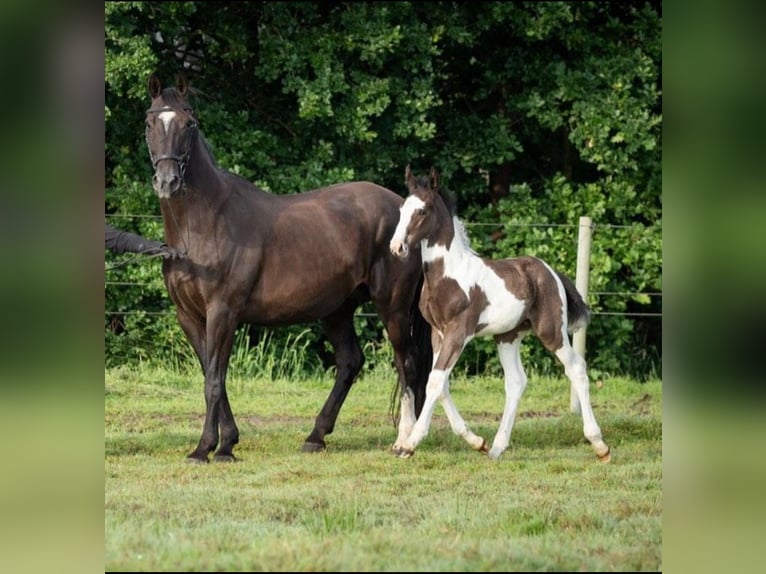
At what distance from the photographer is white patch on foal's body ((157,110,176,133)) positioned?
6.52 metres

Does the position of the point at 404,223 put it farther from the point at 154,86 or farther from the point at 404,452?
the point at 154,86

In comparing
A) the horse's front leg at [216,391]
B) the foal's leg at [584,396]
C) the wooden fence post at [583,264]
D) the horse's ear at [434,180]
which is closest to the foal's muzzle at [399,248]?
the horse's ear at [434,180]

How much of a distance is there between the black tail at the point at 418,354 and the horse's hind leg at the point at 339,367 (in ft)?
1.30

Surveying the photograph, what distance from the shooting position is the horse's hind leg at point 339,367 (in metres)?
7.53

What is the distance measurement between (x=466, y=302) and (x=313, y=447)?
151 centimetres

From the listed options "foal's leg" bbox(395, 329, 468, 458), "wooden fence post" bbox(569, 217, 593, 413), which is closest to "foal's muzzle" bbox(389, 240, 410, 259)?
"foal's leg" bbox(395, 329, 468, 458)

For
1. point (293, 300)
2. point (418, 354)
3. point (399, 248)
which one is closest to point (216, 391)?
point (293, 300)
